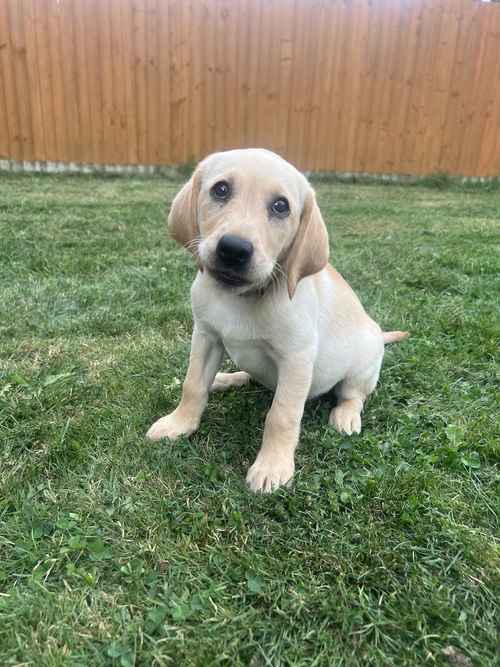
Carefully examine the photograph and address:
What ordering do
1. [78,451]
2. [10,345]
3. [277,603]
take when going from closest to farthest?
1. [277,603]
2. [78,451]
3. [10,345]

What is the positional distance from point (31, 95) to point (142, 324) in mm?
8319

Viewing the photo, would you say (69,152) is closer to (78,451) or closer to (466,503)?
(78,451)

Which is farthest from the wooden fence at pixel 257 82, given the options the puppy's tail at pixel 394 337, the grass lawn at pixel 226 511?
the puppy's tail at pixel 394 337

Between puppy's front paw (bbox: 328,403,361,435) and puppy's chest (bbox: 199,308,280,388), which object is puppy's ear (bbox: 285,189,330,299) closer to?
puppy's chest (bbox: 199,308,280,388)

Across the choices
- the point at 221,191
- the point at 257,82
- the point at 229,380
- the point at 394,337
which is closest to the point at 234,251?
the point at 221,191

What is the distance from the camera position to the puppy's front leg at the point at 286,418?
7.48 ft

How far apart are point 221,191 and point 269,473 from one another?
1230 millimetres

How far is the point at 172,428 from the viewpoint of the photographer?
8.28ft

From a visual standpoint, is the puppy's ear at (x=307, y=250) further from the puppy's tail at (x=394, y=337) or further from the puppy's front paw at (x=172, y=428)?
the puppy's tail at (x=394, y=337)

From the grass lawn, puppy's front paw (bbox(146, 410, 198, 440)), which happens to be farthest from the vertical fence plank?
puppy's front paw (bbox(146, 410, 198, 440))

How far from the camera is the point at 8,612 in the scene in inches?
63.5

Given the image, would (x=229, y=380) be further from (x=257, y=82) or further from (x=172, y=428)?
(x=257, y=82)

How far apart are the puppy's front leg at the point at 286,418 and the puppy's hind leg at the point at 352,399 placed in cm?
37

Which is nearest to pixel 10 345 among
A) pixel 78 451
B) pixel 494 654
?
pixel 78 451
